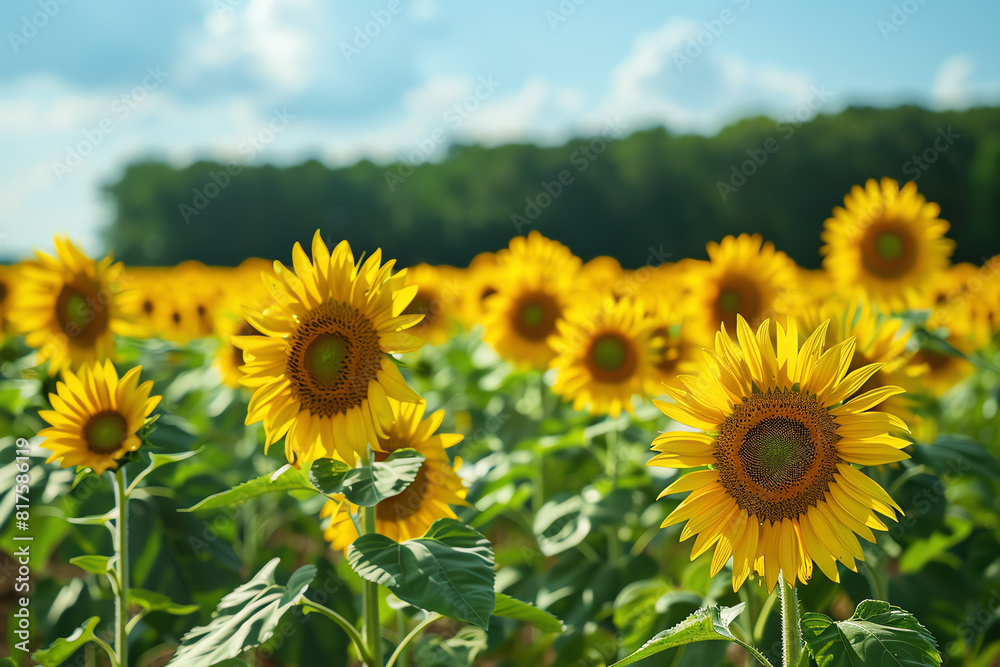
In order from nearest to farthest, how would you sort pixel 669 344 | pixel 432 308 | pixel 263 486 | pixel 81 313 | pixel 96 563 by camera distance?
pixel 263 486, pixel 96 563, pixel 81 313, pixel 669 344, pixel 432 308

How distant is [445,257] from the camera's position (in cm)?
3086

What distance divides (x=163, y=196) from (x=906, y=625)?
44.4m

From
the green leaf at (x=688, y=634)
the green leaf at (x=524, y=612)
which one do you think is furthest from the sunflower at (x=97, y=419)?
the green leaf at (x=688, y=634)

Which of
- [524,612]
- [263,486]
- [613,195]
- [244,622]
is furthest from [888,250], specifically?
[613,195]

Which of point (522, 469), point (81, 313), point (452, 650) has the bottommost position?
point (452, 650)

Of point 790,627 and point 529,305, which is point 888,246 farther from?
point 790,627

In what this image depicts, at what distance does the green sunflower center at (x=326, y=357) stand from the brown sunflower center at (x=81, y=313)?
1785mm

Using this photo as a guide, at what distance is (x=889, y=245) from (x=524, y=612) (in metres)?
3.36

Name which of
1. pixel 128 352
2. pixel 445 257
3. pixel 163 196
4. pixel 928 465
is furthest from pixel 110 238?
pixel 928 465

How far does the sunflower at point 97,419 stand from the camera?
203 centimetres

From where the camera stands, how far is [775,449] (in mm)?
1594

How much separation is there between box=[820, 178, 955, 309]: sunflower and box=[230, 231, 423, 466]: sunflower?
3138 millimetres

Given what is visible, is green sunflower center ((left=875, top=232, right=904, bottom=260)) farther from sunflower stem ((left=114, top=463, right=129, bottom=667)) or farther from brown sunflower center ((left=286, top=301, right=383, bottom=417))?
sunflower stem ((left=114, top=463, right=129, bottom=667))

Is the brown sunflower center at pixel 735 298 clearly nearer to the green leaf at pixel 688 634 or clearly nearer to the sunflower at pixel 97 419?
the green leaf at pixel 688 634
